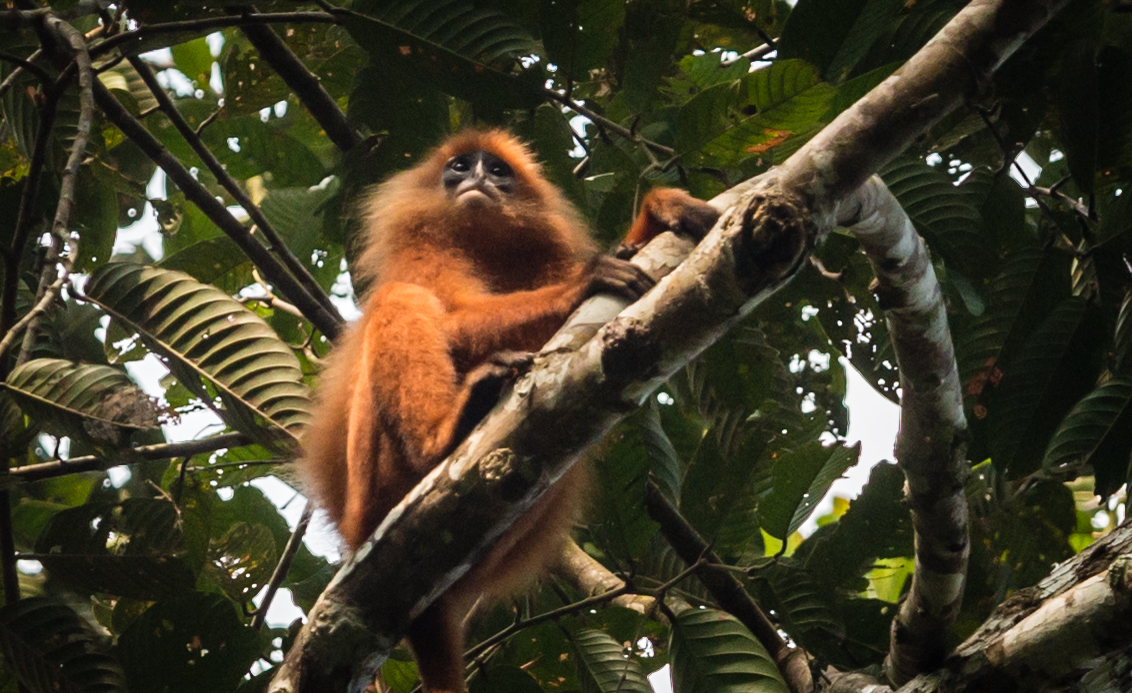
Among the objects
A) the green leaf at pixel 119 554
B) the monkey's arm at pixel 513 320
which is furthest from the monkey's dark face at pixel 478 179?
the green leaf at pixel 119 554

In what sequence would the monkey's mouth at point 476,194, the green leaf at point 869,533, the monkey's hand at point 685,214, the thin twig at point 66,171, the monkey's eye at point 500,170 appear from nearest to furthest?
the thin twig at point 66,171 < the monkey's hand at point 685,214 < the green leaf at point 869,533 < the monkey's mouth at point 476,194 < the monkey's eye at point 500,170

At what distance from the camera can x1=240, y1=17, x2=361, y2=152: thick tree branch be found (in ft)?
13.9

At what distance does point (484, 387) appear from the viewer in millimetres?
3033

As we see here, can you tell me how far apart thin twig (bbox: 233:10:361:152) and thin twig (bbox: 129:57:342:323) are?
1.41 feet

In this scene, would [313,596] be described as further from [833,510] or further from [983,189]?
[833,510]

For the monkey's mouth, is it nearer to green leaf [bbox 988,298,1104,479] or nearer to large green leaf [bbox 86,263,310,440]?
large green leaf [bbox 86,263,310,440]

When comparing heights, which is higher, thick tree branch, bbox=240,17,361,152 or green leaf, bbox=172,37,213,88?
green leaf, bbox=172,37,213,88

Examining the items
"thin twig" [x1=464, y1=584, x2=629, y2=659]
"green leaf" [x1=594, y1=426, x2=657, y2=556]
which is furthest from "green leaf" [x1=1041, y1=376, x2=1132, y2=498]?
"thin twig" [x1=464, y1=584, x2=629, y2=659]

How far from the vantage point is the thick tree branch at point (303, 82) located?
4.25 meters

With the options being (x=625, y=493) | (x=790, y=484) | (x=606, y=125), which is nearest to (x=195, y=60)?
(x=606, y=125)

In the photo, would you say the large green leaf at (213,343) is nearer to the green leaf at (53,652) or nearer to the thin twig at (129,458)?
the thin twig at (129,458)

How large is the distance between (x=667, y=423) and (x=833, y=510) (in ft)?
10.2

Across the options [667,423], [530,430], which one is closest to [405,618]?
[530,430]

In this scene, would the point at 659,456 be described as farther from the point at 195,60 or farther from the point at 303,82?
the point at 195,60
